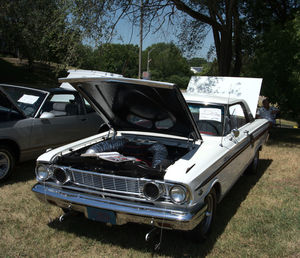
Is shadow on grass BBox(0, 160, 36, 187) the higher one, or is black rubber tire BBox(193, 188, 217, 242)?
black rubber tire BBox(193, 188, 217, 242)

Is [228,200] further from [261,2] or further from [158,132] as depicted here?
[261,2]

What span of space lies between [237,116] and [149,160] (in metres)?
2.01

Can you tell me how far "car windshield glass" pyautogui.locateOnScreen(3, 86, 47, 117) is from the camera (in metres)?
5.78

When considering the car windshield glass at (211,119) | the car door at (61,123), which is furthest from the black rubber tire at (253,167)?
the car door at (61,123)

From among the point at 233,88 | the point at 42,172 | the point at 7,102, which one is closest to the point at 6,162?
the point at 7,102

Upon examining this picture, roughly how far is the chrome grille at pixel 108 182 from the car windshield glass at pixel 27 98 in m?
2.74

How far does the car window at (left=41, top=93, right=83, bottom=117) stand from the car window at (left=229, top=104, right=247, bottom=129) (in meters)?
3.18

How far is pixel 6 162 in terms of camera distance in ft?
17.2

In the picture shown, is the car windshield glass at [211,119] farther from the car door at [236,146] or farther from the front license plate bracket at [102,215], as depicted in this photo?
the front license plate bracket at [102,215]

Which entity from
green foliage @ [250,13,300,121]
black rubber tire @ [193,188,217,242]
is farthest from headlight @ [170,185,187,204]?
green foliage @ [250,13,300,121]

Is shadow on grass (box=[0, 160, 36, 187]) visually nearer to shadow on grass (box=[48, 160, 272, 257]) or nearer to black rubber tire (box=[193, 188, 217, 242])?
shadow on grass (box=[48, 160, 272, 257])

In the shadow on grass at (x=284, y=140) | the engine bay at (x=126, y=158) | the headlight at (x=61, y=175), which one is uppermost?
the engine bay at (x=126, y=158)

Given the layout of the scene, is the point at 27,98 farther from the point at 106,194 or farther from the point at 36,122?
the point at 106,194

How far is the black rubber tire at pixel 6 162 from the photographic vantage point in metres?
5.16
